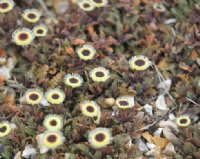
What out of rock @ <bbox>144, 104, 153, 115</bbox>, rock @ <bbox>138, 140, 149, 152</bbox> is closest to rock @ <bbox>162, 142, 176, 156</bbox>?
rock @ <bbox>138, 140, 149, 152</bbox>

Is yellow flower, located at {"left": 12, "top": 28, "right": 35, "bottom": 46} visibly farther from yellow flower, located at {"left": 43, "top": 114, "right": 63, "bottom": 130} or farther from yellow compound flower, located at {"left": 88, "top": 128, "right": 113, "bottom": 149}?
yellow compound flower, located at {"left": 88, "top": 128, "right": 113, "bottom": 149}

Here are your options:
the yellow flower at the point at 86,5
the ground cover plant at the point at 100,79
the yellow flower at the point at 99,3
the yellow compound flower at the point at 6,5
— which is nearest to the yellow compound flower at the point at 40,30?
the ground cover plant at the point at 100,79

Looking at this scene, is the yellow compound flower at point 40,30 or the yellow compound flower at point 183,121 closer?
the yellow compound flower at point 183,121

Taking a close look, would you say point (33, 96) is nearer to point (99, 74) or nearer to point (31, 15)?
point (99, 74)

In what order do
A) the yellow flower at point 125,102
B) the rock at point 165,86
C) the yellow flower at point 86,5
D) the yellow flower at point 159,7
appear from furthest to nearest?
the yellow flower at point 159,7
the yellow flower at point 86,5
the rock at point 165,86
the yellow flower at point 125,102

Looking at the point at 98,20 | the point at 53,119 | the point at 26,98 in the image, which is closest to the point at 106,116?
the point at 53,119

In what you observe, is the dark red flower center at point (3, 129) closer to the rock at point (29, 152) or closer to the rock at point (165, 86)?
the rock at point (29, 152)
